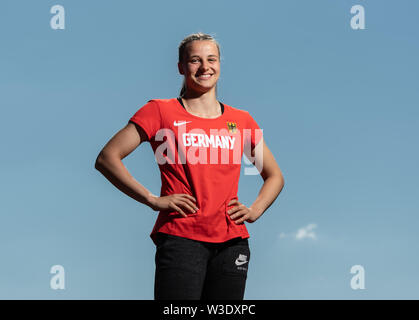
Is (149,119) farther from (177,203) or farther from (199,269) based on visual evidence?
(199,269)

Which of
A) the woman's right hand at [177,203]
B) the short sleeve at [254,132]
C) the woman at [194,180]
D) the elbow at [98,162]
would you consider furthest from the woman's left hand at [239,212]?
the elbow at [98,162]

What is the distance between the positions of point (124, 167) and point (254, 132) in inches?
47.8

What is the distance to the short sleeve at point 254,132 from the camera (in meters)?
4.92

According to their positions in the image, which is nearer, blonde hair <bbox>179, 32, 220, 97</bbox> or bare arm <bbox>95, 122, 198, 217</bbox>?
bare arm <bbox>95, 122, 198, 217</bbox>

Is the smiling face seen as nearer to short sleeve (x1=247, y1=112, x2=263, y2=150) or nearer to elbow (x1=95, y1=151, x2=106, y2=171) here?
short sleeve (x1=247, y1=112, x2=263, y2=150)

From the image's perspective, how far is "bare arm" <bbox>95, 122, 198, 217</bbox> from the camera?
4.40 meters

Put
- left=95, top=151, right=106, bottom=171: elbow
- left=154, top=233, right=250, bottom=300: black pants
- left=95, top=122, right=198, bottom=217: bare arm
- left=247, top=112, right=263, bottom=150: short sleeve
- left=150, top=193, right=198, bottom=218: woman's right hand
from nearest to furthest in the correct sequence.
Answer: left=154, top=233, right=250, bottom=300: black pants, left=150, top=193, right=198, bottom=218: woman's right hand, left=95, top=122, right=198, bottom=217: bare arm, left=95, top=151, right=106, bottom=171: elbow, left=247, top=112, right=263, bottom=150: short sleeve

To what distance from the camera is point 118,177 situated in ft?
14.6

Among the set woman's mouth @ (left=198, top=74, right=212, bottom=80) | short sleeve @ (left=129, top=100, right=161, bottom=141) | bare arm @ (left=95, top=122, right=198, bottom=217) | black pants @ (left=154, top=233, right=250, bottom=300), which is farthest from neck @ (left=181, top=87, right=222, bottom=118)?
black pants @ (left=154, top=233, right=250, bottom=300)

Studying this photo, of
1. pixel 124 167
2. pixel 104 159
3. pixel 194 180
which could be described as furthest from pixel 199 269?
pixel 104 159

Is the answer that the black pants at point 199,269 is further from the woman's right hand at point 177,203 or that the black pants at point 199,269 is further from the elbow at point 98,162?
the elbow at point 98,162

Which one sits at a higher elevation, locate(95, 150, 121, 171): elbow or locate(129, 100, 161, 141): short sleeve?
locate(129, 100, 161, 141): short sleeve
